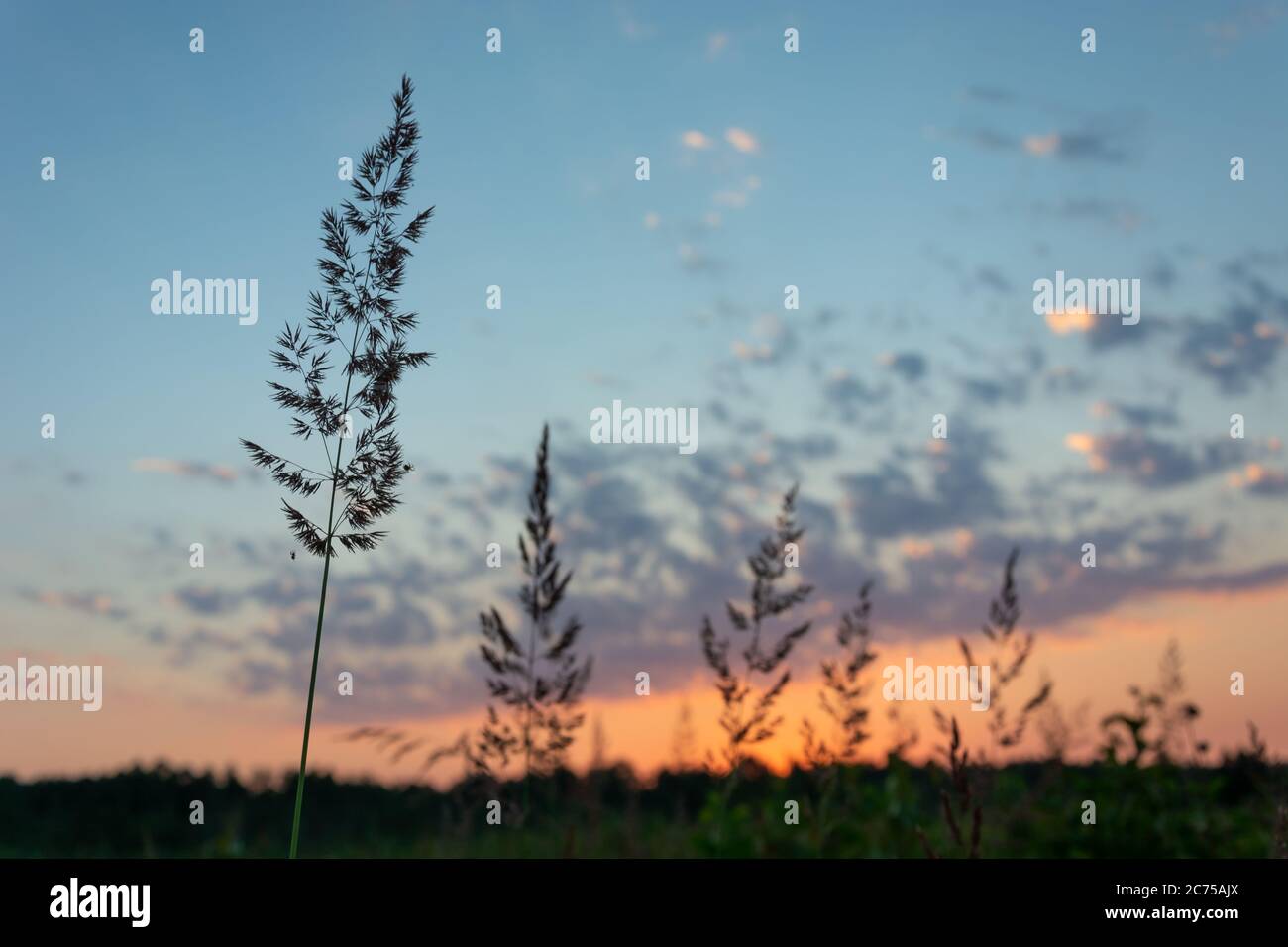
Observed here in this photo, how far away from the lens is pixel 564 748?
4.24 meters

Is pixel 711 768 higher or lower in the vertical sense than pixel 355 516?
lower

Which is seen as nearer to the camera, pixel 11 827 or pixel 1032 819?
pixel 1032 819
